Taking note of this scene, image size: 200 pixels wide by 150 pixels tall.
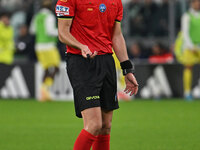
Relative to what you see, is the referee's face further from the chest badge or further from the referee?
the chest badge

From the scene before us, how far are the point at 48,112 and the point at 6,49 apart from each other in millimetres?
5375

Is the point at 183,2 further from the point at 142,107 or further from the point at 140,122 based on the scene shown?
the point at 140,122

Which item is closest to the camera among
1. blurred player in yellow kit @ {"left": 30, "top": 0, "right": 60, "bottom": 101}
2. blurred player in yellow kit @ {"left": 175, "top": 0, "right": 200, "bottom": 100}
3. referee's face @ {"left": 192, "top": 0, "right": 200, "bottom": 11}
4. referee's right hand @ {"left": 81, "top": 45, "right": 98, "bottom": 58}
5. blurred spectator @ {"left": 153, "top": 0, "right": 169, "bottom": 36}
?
referee's right hand @ {"left": 81, "top": 45, "right": 98, "bottom": 58}

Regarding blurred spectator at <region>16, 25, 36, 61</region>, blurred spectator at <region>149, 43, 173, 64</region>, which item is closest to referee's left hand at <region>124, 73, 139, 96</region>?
blurred spectator at <region>149, 43, 173, 64</region>

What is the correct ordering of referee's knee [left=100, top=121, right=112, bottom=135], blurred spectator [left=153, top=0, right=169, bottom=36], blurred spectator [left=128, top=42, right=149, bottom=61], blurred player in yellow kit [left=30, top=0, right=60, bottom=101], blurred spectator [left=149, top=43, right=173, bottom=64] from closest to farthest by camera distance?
referee's knee [left=100, top=121, right=112, bottom=135], blurred player in yellow kit [left=30, top=0, right=60, bottom=101], blurred spectator [left=149, top=43, right=173, bottom=64], blurred spectator [left=153, top=0, right=169, bottom=36], blurred spectator [left=128, top=42, right=149, bottom=61]

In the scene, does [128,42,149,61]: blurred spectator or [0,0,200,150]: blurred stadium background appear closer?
[0,0,200,150]: blurred stadium background

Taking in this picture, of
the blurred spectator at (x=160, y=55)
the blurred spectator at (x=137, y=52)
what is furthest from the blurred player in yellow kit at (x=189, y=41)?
the blurred spectator at (x=137, y=52)

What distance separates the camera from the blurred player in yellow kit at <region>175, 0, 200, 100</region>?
15922mm

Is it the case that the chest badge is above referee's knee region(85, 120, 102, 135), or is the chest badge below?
above

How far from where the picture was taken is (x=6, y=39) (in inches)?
722

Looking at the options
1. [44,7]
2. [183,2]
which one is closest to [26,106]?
[44,7]

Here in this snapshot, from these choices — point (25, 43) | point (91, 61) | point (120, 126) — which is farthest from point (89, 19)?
point (25, 43)

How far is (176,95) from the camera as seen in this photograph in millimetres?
16938

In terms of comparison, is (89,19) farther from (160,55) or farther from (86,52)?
(160,55)
